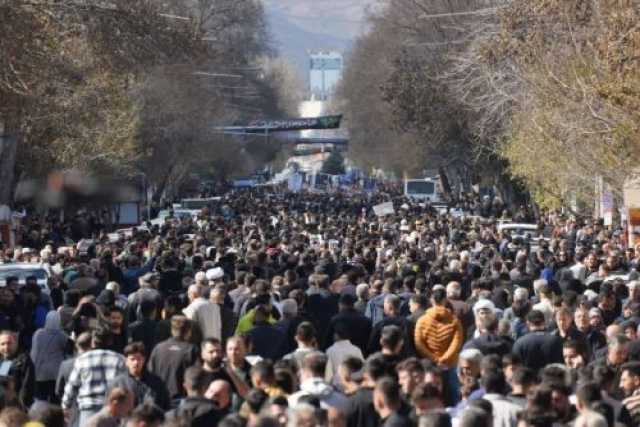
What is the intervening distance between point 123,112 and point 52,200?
5417mm

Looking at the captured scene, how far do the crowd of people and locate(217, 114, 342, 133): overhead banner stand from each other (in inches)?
2989

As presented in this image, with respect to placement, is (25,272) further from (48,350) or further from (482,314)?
(482,314)

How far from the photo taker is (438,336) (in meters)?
15.6

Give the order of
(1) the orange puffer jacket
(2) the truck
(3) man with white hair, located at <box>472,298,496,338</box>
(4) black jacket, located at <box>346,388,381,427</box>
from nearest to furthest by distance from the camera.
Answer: (4) black jacket, located at <box>346,388,381,427</box> → (3) man with white hair, located at <box>472,298,496,338</box> → (1) the orange puffer jacket → (2) the truck

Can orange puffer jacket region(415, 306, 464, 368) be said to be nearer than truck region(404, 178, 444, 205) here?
Yes

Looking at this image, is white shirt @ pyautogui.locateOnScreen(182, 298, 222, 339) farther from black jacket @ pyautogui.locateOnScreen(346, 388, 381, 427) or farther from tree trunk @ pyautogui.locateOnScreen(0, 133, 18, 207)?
tree trunk @ pyautogui.locateOnScreen(0, 133, 18, 207)

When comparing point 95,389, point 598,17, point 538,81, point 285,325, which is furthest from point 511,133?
point 95,389

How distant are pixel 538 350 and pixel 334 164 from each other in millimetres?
177801

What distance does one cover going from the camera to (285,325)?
16.2 m

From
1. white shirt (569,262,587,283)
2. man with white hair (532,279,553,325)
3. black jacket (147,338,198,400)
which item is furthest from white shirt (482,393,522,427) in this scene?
white shirt (569,262,587,283)

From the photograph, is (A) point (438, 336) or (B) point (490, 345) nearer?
(B) point (490, 345)

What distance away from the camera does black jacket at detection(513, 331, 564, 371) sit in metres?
14.6

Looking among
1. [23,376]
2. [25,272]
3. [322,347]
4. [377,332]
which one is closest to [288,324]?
[322,347]

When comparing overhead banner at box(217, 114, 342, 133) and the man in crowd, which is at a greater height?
overhead banner at box(217, 114, 342, 133)
